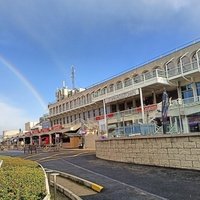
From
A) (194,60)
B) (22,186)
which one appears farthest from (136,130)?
(194,60)

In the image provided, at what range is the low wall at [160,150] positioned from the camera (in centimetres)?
1550

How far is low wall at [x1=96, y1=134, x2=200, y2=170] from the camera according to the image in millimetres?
15500

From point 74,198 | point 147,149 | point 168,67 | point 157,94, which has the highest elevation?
point 168,67

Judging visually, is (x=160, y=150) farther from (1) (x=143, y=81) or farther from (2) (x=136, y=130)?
(1) (x=143, y=81)

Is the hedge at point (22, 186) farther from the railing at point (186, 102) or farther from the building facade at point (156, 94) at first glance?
the railing at point (186, 102)

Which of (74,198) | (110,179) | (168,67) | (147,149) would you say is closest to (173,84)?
(168,67)

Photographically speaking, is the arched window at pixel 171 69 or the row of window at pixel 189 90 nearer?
the row of window at pixel 189 90

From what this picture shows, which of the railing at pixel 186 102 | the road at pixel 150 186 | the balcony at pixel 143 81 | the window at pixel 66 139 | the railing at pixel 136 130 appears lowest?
the road at pixel 150 186

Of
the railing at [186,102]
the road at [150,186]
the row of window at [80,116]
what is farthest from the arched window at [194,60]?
the row of window at [80,116]

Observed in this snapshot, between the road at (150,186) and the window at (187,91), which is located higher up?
the window at (187,91)

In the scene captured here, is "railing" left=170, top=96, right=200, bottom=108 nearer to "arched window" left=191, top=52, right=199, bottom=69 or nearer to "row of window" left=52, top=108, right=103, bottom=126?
"arched window" left=191, top=52, right=199, bottom=69

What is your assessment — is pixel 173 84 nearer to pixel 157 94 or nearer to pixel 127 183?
pixel 157 94

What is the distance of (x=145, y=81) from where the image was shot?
37.4 meters

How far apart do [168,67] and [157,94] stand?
14.0 ft
